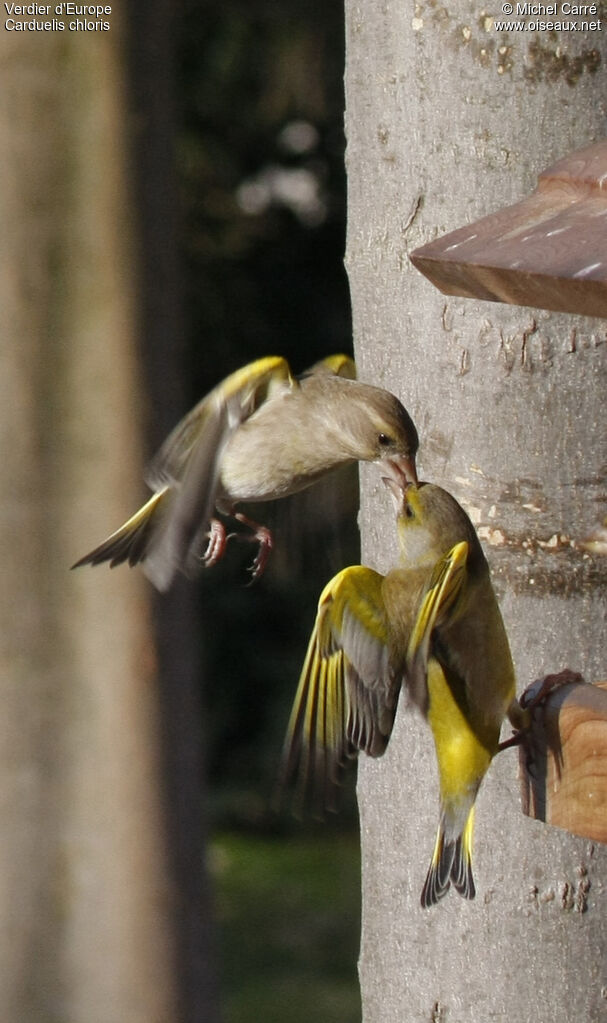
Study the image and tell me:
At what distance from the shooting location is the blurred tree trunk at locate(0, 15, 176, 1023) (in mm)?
5078

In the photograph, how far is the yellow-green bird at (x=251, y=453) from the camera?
2.94 m

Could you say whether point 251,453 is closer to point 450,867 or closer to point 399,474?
point 399,474

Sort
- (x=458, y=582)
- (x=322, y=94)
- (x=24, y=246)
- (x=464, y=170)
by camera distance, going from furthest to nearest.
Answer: (x=322, y=94) → (x=24, y=246) → (x=464, y=170) → (x=458, y=582)

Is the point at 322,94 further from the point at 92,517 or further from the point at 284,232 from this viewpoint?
the point at 92,517

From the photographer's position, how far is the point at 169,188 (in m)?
5.27

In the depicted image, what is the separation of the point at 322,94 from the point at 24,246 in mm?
4463

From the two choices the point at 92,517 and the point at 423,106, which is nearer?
the point at 423,106

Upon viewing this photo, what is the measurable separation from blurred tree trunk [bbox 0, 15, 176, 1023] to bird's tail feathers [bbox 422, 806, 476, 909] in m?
2.33

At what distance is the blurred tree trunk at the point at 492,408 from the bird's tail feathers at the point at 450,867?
102mm

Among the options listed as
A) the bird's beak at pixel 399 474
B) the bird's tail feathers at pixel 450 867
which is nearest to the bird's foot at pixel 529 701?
the bird's tail feathers at pixel 450 867

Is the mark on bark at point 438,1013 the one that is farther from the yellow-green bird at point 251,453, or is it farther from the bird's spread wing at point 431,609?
the yellow-green bird at point 251,453

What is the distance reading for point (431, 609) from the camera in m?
2.79

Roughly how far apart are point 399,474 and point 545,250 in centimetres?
84

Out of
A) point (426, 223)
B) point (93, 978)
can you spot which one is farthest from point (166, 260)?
point (93, 978)
